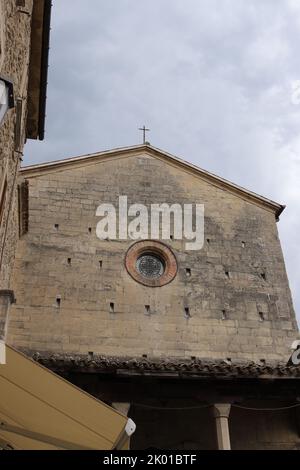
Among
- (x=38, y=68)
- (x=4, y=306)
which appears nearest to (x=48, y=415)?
(x=4, y=306)

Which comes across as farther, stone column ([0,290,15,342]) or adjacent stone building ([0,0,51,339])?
stone column ([0,290,15,342])

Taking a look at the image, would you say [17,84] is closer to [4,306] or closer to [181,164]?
[4,306]

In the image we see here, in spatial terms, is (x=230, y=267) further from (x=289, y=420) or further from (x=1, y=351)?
(x=1, y=351)

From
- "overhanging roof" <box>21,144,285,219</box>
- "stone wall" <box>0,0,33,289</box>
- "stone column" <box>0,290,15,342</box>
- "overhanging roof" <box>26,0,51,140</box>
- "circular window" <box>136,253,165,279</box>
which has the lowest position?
"stone column" <box>0,290,15,342</box>

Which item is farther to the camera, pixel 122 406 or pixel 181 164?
pixel 181 164

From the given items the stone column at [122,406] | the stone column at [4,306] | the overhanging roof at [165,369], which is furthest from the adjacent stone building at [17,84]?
the stone column at [122,406]

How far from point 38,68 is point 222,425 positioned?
6.77 metres

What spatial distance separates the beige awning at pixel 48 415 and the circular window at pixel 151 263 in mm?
7338

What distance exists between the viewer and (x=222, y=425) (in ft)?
26.3

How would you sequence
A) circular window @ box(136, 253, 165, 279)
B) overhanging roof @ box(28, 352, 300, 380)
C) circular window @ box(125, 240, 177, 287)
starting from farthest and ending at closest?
circular window @ box(136, 253, 165, 279), circular window @ box(125, 240, 177, 287), overhanging roof @ box(28, 352, 300, 380)

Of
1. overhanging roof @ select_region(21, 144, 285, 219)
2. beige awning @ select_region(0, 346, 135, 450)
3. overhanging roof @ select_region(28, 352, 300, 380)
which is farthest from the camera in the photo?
overhanging roof @ select_region(21, 144, 285, 219)

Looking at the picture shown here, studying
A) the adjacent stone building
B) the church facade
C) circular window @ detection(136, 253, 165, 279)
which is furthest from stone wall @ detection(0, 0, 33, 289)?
circular window @ detection(136, 253, 165, 279)

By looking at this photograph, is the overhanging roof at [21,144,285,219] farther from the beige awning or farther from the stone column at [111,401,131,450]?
the beige awning

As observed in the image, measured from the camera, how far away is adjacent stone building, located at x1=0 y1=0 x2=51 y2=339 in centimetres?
543
